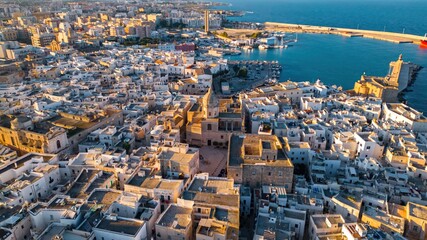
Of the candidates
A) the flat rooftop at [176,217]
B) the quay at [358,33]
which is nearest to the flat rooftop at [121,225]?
the flat rooftop at [176,217]

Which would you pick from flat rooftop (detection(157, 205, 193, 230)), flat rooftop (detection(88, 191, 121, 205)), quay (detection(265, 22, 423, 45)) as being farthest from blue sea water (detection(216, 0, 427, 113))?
flat rooftop (detection(88, 191, 121, 205))

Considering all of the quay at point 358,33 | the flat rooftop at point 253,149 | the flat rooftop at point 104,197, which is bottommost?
the flat rooftop at point 104,197

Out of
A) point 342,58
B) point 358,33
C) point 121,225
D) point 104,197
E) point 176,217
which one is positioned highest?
point 358,33

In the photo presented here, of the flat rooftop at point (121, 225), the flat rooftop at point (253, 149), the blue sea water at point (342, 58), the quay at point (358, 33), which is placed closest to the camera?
the flat rooftop at point (121, 225)

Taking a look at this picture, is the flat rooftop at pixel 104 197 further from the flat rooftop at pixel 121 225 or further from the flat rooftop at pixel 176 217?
the flat rooftop at pixel 176 217

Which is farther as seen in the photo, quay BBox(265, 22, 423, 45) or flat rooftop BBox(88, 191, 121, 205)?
quay BBox(265, 22, 423, 45)

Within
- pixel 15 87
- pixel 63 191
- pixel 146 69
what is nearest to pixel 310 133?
pixel 63 191

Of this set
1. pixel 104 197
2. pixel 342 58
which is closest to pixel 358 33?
pixel 342 58

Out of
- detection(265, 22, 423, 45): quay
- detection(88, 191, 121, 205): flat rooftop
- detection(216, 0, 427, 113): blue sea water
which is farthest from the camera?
detection(265, 22, 423, 45): quay

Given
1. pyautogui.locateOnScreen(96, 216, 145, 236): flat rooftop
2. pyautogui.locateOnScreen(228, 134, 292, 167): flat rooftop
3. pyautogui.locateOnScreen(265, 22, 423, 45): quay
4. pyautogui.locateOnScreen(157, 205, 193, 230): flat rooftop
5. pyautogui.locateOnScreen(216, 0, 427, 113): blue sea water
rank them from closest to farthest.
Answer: pyautogui.locateOnScreen(96, 216, 145, 236): flat rooftop
pyautogui.locateOnScreen(157, 205, 193, 230): flat rooftop
pyautogui.locateOnScreen(228, 134, 292, 167): flat rooftop
pyautogui.locateOnScreen(216, 0, 427, 113): blue sea water
pyautogui.locateOnScreen(265, 22, 423, 45): quay

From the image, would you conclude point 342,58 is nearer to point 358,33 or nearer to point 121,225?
point 358,33

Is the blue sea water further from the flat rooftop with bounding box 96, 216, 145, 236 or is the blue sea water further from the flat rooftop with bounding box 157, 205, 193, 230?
the flat rooftop with bounding box 96, 216, 145, 236

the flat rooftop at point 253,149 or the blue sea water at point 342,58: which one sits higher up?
the flat rooftop at point 253,149
